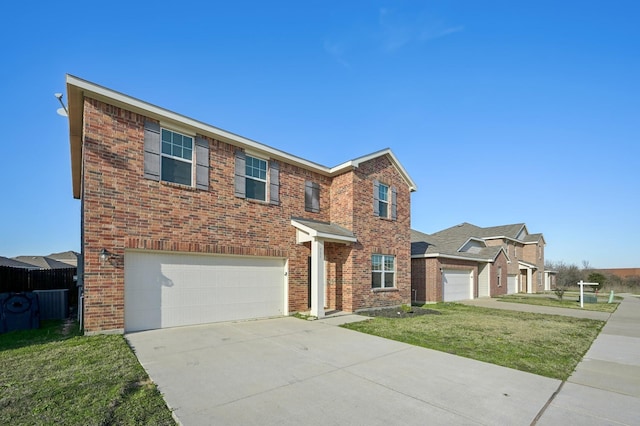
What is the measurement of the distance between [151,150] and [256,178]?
11.7 feet

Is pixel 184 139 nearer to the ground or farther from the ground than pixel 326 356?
farther from the ground

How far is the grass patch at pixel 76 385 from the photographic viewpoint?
12.5 feet

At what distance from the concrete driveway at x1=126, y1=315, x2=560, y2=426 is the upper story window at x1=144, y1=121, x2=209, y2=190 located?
4409 mm

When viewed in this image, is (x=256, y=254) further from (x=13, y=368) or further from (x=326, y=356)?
(x=13, y=368)

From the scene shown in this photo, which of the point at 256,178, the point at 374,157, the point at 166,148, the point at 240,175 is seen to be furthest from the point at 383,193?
the point at 166,148

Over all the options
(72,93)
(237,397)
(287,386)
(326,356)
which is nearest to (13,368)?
(237,397)

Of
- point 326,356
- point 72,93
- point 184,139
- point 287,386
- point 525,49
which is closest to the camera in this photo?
point 287,386

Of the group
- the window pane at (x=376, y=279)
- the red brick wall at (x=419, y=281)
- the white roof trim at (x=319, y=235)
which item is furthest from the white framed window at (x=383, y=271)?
the red brick wall at (x=419, y=281)

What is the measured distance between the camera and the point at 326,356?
22.0 ft

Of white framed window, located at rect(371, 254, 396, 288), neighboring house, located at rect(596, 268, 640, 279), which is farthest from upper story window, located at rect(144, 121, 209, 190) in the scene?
neighboring house, located at rect(596, 268, 640, 279)

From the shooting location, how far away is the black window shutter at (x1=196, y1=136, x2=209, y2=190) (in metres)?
9.94

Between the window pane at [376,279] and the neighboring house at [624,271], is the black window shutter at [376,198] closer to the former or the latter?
the window pane at [376,279]

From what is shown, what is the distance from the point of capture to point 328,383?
202 inches

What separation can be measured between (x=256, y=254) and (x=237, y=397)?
22.3 feet
